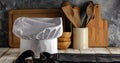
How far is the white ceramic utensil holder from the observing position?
61.4 inches

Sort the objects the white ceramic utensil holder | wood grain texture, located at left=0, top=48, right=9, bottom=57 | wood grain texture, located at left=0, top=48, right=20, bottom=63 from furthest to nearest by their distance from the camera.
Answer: the white ceramic utensil holder, wood grain texture, located at left=0, top=48, right=9, bottom=57, wood grain texture, located at left=0, top=48, right=20, bottom=63

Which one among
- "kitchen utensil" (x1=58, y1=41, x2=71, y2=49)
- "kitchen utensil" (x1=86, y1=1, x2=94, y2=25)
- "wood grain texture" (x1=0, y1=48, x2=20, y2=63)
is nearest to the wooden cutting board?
"kitchen utensil" (x1=86, y1=1, x2=94, y2=25)

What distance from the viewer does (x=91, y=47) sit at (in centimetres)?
163

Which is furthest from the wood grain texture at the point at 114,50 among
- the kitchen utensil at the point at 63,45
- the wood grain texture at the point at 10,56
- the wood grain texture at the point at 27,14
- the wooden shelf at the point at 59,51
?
the wood grain texture at the point at 10,56

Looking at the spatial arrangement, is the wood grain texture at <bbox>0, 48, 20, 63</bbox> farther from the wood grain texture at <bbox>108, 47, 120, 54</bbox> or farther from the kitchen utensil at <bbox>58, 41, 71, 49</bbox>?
the wood grain texture at <bbox>108, 47, 120, 54</bbox>

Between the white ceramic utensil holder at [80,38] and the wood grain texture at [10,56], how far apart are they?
0.33 meters

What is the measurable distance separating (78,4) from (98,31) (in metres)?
0.20

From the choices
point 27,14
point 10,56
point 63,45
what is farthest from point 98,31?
point 10,56

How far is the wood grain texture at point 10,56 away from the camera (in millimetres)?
1258

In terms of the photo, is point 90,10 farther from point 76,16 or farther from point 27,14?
point 27,14

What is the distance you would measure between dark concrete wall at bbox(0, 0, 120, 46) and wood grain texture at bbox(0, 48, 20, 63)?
19 centimetres

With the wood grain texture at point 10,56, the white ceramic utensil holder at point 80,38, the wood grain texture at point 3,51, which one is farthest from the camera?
the white ceramic utensil holder at point 80,38

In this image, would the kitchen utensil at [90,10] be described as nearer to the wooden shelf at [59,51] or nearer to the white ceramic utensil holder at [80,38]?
the white ceramic utensil holder at [80,38]

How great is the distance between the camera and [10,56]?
4.50 ft
